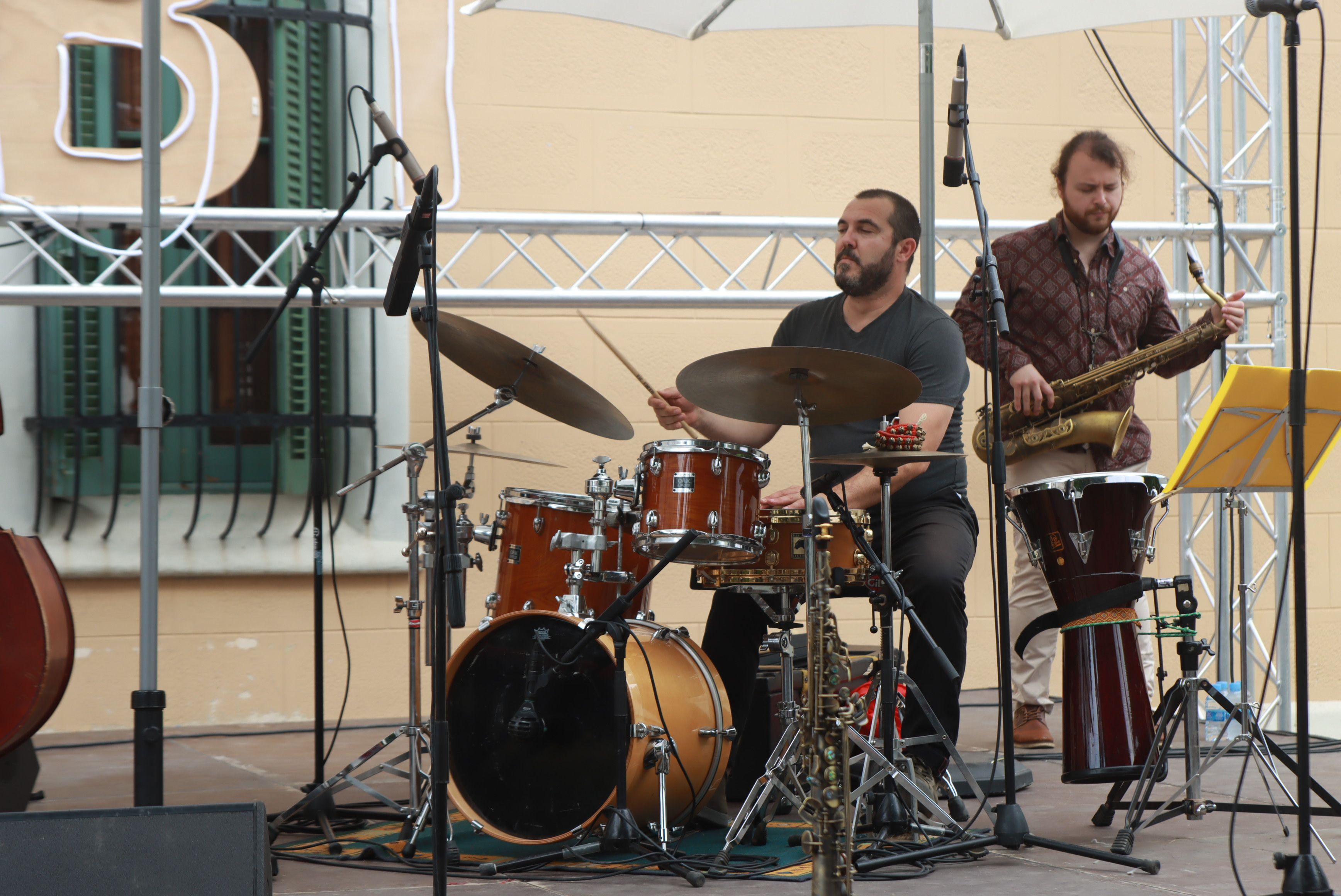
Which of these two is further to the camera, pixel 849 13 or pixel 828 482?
pixel 849 13

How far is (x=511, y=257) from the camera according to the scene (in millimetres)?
4266

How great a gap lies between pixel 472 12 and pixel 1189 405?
9.61 feet

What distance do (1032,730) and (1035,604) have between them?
1.25 ft

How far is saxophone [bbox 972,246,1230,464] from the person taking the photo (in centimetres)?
393

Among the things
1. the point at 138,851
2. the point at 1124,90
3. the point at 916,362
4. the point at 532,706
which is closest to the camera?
the point at 138,851

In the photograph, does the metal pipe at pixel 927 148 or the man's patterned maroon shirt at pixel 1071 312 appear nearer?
the metal pipe at pixel 927 148

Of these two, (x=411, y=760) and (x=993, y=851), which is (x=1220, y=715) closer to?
(x=993, y=851)

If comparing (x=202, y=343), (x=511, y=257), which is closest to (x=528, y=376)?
(x=511, y=257)

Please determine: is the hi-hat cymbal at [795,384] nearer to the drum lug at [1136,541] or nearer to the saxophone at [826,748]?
the saxophone at [826,748]

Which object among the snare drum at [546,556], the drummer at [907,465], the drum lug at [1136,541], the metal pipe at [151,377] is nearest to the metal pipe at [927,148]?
the drummer at [907,465]

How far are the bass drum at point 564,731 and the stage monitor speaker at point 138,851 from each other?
0.94 metres

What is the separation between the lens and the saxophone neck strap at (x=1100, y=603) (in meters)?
2.94

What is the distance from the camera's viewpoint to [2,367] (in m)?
4.80

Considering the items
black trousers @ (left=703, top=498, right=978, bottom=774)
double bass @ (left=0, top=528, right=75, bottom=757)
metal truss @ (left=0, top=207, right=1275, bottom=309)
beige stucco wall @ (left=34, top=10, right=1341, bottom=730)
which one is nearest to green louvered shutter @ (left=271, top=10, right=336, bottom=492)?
metal truss @ (left=0, top=207, right=1275, bottom=309)
